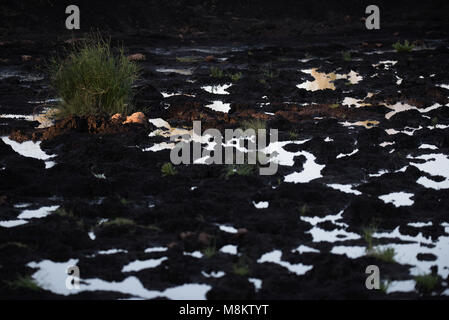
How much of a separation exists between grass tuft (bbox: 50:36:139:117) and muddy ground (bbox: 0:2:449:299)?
0.51 metres

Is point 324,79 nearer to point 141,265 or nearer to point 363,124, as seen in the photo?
point 363,124

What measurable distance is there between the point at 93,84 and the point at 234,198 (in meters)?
3.68

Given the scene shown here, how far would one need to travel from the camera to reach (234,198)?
6.07m

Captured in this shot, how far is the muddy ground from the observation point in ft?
14.9

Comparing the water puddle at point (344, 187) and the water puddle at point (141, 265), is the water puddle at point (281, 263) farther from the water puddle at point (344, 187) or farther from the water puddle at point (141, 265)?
the water puddle at point (344, 187)

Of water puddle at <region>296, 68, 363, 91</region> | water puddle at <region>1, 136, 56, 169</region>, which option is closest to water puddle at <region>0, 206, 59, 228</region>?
water puddle at <region>1, 136, 56, 169</region>

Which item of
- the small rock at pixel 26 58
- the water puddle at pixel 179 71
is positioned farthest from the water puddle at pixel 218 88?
the small rock at pixel 26 58

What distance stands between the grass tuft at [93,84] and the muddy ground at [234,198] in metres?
0.51

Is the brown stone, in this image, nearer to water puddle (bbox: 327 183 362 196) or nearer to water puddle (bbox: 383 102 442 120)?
water puddle (bbox: 327 183 362 196)

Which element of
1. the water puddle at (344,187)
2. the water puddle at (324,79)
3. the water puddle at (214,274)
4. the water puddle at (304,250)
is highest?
the water puddle at (324,79)

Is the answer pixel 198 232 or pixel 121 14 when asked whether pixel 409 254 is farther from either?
pixel 121 14

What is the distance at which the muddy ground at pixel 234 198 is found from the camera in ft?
14.9
